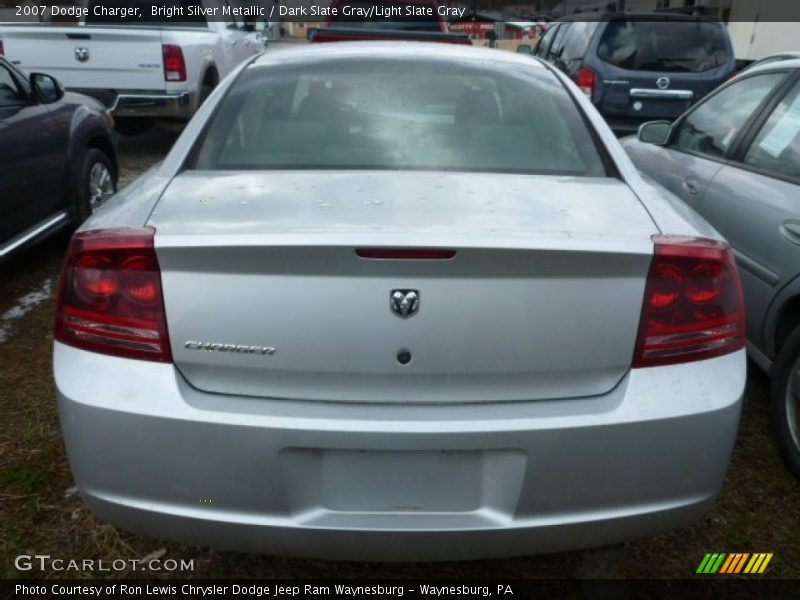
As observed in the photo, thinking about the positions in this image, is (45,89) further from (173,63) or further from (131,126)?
(131,126)

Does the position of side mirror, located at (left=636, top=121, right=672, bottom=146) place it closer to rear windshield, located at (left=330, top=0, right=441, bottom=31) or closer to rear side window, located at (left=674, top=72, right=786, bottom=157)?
rear side window, located at (left=674, top=72, right=786, bottom=157)

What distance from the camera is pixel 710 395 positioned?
6.03ft

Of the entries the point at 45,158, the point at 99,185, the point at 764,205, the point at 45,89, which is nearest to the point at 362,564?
the point at 764,205

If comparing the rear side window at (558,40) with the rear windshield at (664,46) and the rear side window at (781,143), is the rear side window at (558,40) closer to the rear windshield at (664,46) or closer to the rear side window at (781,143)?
the rear windshield at (664,46)

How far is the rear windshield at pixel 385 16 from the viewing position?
36.4 ft

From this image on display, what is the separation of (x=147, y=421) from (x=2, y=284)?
357 centimetres

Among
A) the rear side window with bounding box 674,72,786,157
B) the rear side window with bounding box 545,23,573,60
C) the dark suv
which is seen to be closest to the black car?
the rear side window with bounding box 674,72,786,157

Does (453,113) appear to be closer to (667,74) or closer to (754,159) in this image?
(754,159)

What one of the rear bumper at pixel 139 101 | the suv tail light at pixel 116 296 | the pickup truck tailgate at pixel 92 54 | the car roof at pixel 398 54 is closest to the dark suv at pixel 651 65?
the rear bumper at pixel 139 101

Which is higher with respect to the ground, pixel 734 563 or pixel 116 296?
pixel 116 296

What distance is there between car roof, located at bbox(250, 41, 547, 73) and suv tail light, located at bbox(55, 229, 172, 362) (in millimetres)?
1446

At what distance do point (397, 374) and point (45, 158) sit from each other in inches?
150

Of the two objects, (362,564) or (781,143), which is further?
(781,143)

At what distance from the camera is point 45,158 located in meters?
4.62
